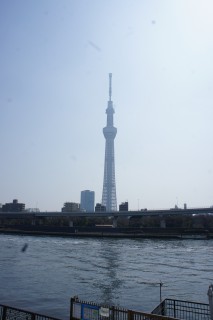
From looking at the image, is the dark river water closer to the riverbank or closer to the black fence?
the black fence

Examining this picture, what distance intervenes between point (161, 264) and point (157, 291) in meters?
14.1

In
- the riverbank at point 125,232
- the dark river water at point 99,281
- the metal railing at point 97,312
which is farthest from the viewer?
the riverbank at point 125,232

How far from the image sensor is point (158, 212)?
10056cm

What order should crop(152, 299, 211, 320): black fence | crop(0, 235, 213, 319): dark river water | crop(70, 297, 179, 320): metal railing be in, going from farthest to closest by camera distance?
crop(0, 235, 213, 319): dark river water → crop(152, 299, 211, 320): black fence → crop(70, 297, 179, 320): metal railing

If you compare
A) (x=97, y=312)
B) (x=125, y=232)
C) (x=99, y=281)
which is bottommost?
(x=99, y=281)

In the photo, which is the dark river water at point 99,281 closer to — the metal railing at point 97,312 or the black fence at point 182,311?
the black fence at point 182,311

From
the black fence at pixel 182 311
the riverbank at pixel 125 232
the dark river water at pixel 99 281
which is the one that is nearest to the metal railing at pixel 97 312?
the black fence at pixel 182 311

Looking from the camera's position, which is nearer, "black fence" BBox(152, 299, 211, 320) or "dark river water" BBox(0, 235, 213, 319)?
"black fence" BBox(152, 299, 211, 320)

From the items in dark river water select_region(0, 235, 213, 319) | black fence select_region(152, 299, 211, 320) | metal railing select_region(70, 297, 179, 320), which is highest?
metal railing select_region(70, 297, 179, 320)

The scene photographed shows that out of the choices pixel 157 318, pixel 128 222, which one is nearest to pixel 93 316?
pixel 157 318

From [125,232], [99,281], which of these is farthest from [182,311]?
[125,232]

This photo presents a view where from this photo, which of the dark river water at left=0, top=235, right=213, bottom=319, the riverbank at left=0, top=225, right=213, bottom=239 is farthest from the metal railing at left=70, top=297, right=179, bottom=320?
the riverbank at left=0, top=225, right=213, bottom=239

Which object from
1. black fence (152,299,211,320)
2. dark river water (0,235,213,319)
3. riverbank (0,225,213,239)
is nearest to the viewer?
black fence (152,299,211,320)

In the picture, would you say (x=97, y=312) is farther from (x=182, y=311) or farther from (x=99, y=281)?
(x=99, y=281)
